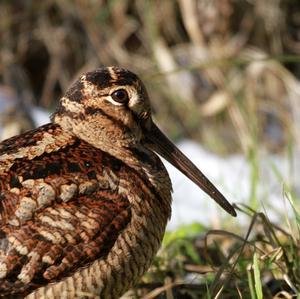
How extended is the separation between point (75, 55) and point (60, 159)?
4.00 metres

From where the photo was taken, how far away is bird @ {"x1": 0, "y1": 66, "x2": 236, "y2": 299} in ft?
9.79

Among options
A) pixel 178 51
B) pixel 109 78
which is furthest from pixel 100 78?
pixel 178 51

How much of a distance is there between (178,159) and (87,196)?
2.16 feet

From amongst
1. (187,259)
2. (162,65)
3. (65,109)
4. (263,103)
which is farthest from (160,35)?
(65,109)

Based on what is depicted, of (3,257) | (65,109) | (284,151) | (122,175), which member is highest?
(284,151)

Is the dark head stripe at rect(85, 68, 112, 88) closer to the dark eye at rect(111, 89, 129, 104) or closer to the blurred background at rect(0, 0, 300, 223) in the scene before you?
the dark eye at rect(111, 89, 129, 104)

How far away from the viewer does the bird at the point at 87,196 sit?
298cm

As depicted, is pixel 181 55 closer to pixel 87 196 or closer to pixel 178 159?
pixel 178 159

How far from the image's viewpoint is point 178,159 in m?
3.69

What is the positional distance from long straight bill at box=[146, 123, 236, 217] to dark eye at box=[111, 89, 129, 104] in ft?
0.76

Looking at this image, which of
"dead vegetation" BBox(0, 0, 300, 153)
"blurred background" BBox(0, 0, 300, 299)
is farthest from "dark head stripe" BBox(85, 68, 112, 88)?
"dead vegetation" BBox(0, 0, 300, 153)

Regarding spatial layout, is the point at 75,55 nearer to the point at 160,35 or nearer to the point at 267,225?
the point at 160,35

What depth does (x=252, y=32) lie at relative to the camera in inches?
285

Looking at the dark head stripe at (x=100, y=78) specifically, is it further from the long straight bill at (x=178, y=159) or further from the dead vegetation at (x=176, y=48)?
the dead vegetation at (x=176, y=48)
